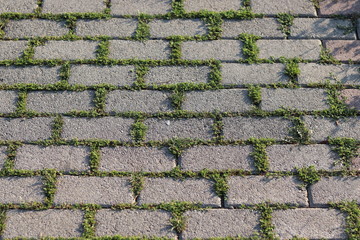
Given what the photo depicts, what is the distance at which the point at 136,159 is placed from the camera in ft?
11.0

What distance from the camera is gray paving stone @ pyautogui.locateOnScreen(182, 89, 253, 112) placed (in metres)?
3.59

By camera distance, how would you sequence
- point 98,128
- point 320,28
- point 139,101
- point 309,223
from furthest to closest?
point 320,28 → point 139,101 → point 98,128 → point 309,223

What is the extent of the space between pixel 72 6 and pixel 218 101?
1644 millimetres

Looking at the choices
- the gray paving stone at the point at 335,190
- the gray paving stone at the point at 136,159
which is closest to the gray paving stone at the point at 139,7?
the gray paving stone at the point at 136,159

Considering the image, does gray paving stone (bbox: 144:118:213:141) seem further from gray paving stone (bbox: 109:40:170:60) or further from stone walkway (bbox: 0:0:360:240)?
gray paving stone (bbox: 109:40:170:60)

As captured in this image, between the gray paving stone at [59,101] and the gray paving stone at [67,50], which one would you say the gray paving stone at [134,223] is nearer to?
the gray paving stone at [59,101]

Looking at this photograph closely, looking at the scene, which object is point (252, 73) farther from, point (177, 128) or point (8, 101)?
point (8, 101)

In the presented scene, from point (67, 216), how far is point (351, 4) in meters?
3.04

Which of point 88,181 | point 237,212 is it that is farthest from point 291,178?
point 88,181

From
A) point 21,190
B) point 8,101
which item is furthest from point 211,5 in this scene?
point 21,190

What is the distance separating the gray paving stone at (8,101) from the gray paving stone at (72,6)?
93 centimetres

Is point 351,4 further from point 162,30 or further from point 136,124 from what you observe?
point 136,124

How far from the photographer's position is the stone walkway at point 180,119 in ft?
10.3

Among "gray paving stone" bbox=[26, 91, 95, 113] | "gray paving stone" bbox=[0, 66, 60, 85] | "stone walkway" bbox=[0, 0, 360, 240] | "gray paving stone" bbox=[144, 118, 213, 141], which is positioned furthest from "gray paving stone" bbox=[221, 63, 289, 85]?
"gray paving stone" bbox=[0, 66, 60, 85]
